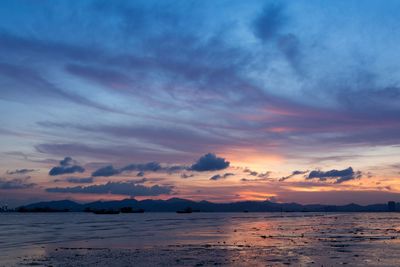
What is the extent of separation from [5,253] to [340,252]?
133ft

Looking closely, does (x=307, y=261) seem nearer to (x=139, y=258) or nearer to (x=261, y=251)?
(x=261, y=251)

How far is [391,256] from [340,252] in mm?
5926

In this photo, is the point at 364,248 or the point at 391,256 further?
the point at 364,248

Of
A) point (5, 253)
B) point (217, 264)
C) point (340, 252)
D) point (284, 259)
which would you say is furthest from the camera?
point (5, 253)

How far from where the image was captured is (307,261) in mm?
40594

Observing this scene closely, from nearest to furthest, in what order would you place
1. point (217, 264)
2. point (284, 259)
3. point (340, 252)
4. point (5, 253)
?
point (217, 264) < point (284, 259) < point (340, 252) < point (5, 253)

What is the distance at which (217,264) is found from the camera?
39.4 meters

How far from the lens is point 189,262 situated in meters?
40.8

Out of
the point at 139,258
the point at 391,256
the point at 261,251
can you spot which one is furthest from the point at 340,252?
the point at 139,258

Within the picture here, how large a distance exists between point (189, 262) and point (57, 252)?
803 inches

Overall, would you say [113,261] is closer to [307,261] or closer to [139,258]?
[139,258]

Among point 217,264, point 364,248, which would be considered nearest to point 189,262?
point 217,264

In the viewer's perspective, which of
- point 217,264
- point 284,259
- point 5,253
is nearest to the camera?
point 217,264

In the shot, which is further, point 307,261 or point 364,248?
point 364,248
